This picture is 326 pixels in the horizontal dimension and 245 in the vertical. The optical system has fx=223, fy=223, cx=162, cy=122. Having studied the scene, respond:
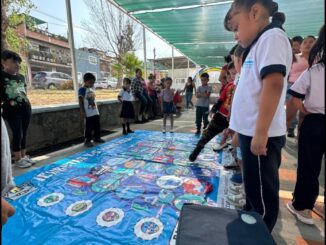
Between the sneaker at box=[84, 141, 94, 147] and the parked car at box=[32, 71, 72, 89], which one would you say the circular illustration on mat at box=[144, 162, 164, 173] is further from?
the parked car at box=[32, 71, 72, 89]

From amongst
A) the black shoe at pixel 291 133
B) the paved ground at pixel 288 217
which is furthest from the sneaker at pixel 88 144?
the black shoe at pixel 291 133

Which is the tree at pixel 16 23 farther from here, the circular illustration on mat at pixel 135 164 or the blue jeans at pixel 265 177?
the blue jeans at pixel 265 177

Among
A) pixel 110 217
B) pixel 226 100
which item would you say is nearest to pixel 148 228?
pixel 110 217

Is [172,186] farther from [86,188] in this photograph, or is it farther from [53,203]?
[53,203]

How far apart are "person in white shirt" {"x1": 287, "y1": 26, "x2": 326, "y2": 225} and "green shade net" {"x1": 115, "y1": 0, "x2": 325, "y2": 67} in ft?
15.2

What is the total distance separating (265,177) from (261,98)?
418 mm

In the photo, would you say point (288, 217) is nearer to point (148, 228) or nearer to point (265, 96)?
point (148, 228)

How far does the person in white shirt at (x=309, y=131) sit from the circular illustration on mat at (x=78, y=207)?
69.4 inches

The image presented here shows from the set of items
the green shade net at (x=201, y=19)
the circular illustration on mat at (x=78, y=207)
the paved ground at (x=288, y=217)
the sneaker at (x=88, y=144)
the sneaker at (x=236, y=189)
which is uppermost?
the green shade net at (x=201, y=19)

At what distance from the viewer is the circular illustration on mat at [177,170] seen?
2.70 metres

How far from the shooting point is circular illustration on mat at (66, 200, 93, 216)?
1.89 meters

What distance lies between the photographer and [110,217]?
1.83 m

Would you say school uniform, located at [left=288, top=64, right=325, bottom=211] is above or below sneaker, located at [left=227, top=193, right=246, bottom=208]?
above

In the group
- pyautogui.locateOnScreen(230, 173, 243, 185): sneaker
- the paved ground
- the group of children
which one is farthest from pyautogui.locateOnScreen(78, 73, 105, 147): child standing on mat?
the group of children
